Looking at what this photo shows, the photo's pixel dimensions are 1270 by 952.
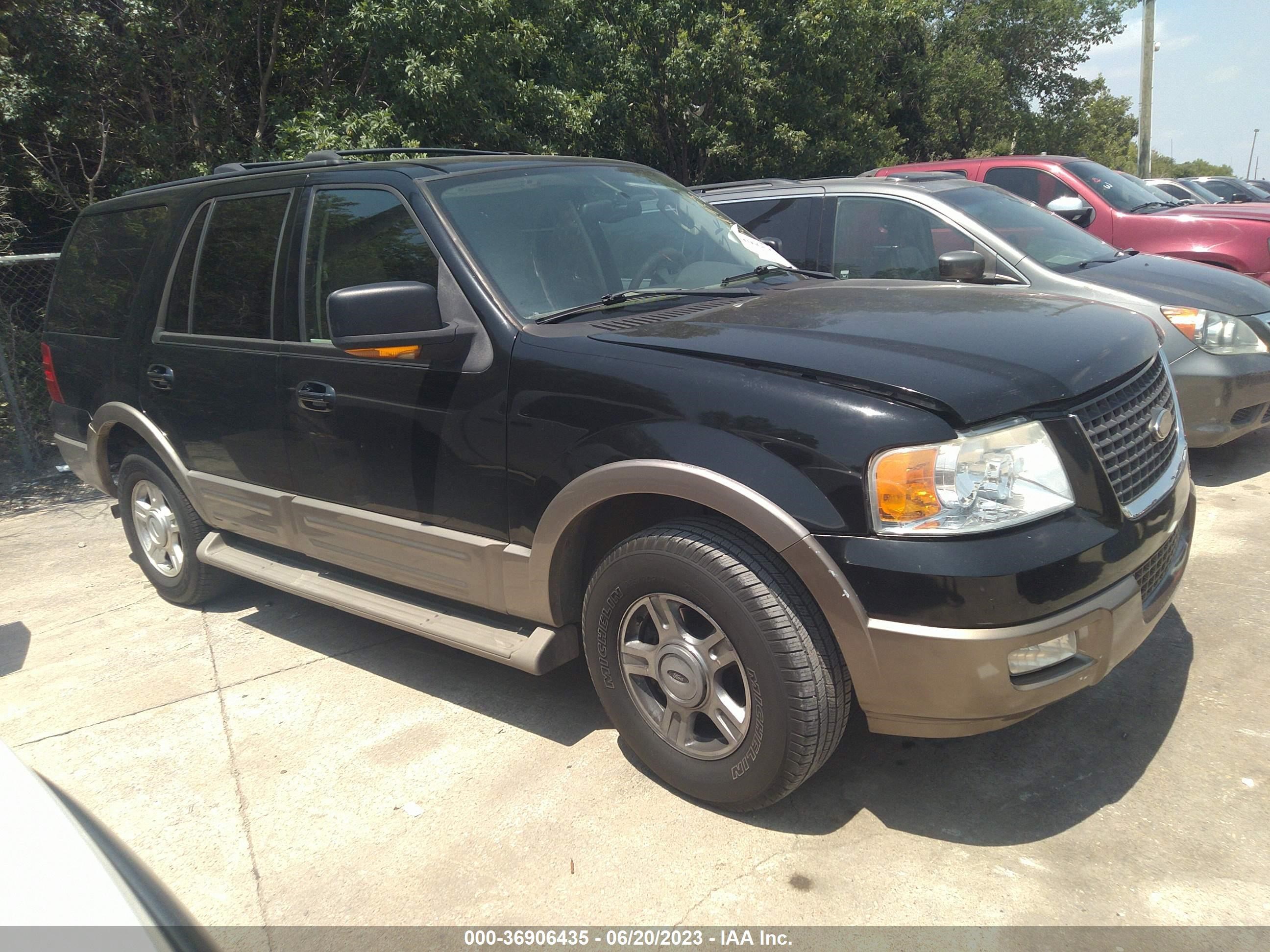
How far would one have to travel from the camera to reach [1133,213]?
836 centimetres

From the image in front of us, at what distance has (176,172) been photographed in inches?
416

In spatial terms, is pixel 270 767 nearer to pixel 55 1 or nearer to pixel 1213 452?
pixel 1213 452

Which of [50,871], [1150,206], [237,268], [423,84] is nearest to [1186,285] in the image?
[1150,206]

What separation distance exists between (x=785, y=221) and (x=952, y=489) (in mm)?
4295

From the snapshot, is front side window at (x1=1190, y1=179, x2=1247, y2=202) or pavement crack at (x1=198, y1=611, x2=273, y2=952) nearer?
pavement crack at (x1=198, y1=611, x2=273, y2=952)

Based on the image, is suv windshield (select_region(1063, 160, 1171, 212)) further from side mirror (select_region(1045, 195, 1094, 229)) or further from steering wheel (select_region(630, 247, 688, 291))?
steering wheel (select_region(630, 247, 688, 291))

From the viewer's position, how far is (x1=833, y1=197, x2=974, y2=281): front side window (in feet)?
19.6

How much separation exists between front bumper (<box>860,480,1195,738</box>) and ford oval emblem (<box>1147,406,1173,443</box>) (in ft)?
1.86

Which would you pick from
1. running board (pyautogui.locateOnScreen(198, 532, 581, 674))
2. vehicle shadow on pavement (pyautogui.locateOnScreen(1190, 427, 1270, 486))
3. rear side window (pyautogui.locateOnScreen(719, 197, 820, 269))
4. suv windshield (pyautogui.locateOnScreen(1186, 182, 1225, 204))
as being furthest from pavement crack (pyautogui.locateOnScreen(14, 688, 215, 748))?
suv windshield (pyautogui.locateOnScreen(1186, 182, 1225, 204))

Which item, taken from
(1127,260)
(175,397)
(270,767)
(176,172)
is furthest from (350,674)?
(176,172)

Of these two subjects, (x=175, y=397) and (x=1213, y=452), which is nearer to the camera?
(x=175, y=397)

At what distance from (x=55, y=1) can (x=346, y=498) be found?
8340 millimetres

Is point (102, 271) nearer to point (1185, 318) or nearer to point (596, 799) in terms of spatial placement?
point (596, 799)

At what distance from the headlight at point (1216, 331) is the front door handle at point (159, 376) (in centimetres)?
530
